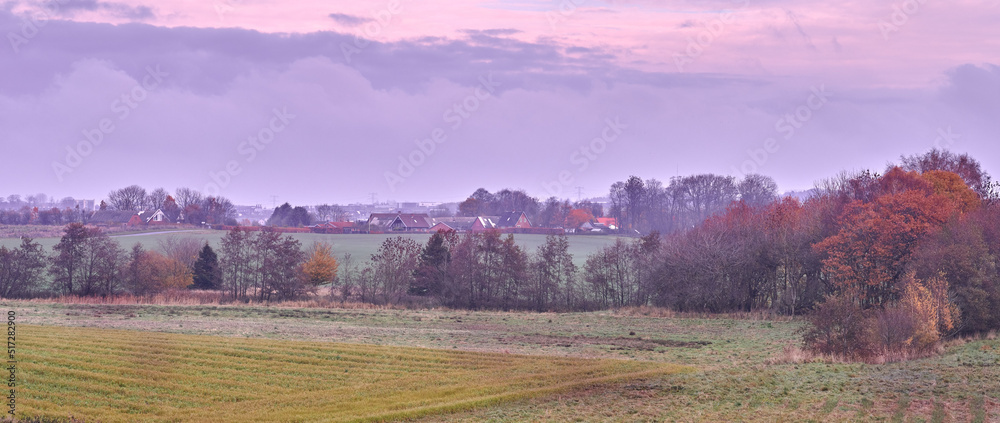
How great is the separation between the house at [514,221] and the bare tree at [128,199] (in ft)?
234

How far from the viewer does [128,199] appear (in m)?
136

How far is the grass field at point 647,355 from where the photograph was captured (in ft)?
59.3

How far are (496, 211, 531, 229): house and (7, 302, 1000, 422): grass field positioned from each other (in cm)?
7656

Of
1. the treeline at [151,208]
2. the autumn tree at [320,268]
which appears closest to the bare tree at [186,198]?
the treeline at [151,208]

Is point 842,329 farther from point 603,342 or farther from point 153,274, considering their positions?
point 153,274

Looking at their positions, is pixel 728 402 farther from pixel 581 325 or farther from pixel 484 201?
pixel 484 201

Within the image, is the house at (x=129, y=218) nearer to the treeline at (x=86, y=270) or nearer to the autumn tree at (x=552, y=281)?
the treeline at (x=86, y=270)

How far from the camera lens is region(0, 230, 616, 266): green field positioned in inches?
3415

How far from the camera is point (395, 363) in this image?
2670 centimetres

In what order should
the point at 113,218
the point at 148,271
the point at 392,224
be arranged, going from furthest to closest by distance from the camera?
the point at 392,224 → the point at 113,218 → the point at 148,271

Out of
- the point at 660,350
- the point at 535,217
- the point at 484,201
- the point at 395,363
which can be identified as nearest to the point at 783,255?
the point at 660,350

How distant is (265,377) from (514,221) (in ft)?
348

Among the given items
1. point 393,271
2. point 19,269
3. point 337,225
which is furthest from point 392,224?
→ point 19,269

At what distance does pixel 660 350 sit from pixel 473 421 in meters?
15.7
